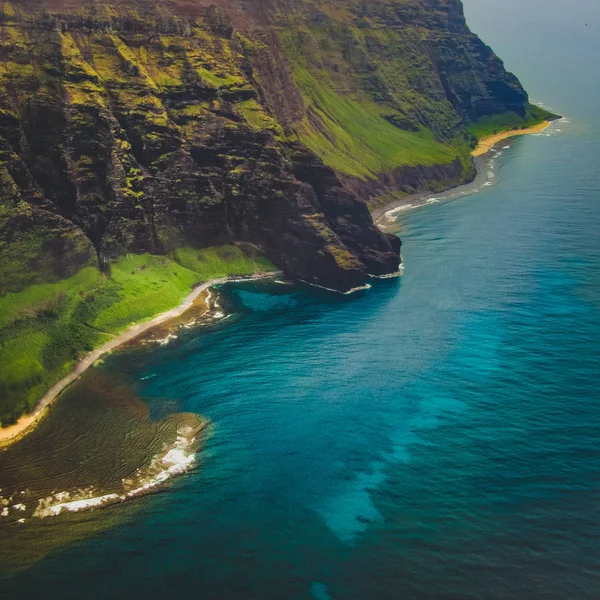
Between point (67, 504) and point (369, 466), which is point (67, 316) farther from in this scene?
point (369, 466)

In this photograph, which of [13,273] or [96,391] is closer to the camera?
[96,391]

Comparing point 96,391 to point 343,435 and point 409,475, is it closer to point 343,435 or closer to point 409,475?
point 343,435

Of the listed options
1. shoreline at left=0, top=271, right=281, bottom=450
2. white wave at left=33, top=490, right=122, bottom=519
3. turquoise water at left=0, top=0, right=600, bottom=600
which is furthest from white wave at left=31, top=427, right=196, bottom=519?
shoreline at left=0, top=271, right=281, bottom=450

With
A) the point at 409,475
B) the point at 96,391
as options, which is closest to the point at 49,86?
the point at 96,391

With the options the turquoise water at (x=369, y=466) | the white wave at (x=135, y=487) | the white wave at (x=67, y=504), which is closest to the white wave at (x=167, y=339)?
the turquoise water at (x=369, y=466)

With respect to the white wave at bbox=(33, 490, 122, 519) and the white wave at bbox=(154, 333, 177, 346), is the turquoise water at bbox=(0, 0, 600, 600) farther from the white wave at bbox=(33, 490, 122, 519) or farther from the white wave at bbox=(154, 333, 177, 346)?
the white wave at bbox=(33, 490, 122, 519)

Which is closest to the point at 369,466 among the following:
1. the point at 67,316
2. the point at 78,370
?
the point at 78,370
